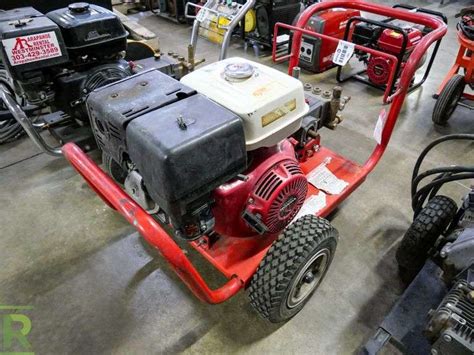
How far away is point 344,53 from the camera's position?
171 cm

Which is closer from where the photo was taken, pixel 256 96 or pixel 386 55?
pixel 256 96

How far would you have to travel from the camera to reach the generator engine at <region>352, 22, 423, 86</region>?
2922 millimetres

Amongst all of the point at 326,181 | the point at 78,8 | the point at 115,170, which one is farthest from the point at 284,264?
the point at 78,8

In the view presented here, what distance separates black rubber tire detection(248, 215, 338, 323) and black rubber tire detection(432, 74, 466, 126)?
1.87 meters

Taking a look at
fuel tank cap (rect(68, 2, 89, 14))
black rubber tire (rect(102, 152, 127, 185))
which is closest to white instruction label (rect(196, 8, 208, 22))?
fuel tank cap (rect(68, 2, 89, 14))

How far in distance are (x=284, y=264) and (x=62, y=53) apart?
166 cm

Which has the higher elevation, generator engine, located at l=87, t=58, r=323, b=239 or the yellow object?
generator engine, located at l=87, t=58, r=323, b=239

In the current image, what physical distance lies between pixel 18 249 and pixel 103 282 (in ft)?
1.69

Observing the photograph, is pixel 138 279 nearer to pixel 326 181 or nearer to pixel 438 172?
pixel 326 181

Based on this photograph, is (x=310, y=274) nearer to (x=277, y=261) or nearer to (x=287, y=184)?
(x=277, y=261)

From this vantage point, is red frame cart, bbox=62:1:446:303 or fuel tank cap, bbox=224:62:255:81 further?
fuel tank cap, bbox=224:62:255:81

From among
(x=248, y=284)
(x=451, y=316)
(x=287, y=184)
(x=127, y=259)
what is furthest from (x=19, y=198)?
(x=451, y=316)

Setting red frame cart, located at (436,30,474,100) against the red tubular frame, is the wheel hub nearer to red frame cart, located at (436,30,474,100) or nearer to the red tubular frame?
the red tubular frame

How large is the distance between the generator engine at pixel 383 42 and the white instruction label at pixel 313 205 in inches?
67.0
